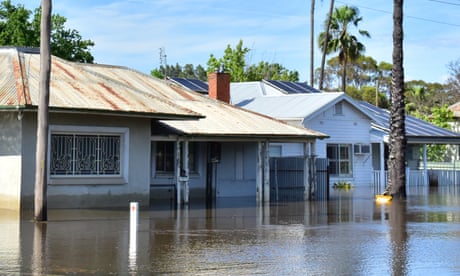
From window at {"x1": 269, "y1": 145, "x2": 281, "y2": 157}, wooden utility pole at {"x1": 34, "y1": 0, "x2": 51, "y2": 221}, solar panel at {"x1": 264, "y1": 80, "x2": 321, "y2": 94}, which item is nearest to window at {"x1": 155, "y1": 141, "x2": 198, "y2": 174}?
window at {"x1": 269, "y1": 145, "x2": 281, "y2": 157}

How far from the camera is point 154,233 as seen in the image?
1673 cm

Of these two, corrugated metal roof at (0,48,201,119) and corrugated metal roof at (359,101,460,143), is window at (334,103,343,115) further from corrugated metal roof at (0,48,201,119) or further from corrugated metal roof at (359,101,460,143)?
corrugated metal roof at (0,48,201,119)

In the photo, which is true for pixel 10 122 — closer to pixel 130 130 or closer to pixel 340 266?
pixel 130 130

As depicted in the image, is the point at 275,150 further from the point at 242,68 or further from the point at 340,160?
the point at 242,68

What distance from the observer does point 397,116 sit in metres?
29.2

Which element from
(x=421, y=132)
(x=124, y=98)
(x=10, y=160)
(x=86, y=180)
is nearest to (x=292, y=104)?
(x=421, y=132)

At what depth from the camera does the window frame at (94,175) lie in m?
22.0

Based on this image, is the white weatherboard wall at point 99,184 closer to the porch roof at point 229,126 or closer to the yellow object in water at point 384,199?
the porch roof at point 229,126

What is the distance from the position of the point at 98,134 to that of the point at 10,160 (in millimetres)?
2669

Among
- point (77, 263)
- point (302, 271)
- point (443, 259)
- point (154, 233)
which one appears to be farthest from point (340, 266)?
point (154, 233)

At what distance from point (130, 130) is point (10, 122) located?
354 cm

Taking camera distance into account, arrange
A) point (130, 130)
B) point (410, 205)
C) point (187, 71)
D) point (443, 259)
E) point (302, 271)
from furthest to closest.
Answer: point (187, 71), point (410, 205), point (130, 130), point (443, 259), point (302, 271)

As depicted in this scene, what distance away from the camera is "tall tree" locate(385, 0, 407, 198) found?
94.9ft

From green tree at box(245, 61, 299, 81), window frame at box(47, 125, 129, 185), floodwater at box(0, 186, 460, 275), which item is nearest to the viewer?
floodwater at box(0, 186, 460, 275)
